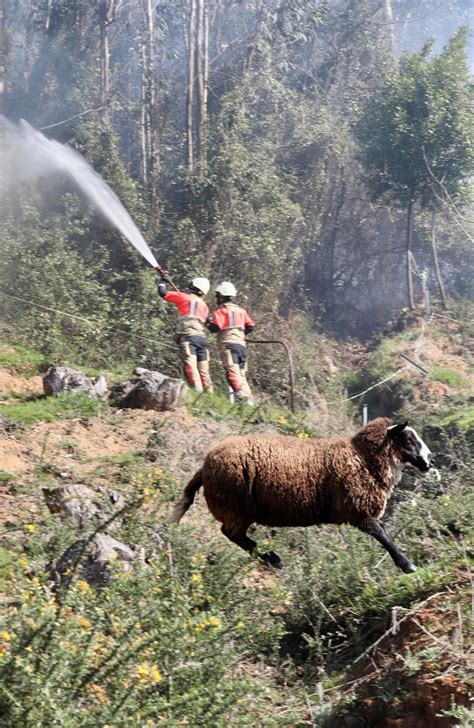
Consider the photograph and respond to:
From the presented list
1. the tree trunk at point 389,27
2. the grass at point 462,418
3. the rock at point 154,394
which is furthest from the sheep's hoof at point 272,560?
the tree trunk at point 389,27

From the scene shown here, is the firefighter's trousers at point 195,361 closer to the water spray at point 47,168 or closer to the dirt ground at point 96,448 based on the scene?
the dirt ground at point 96,448

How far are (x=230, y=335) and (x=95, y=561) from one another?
7470 millimetres

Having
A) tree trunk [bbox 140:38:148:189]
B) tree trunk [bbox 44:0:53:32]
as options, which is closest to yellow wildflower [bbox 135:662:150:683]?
tree trunk [bbox 140:38:148:189]

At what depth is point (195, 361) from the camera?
1328 cm

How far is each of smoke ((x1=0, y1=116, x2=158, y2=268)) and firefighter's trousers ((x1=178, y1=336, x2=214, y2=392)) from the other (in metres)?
6.06

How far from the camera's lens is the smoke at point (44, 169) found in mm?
19781

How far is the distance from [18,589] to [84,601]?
0.36 meters

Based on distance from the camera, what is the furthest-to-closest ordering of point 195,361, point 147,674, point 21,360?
point 21,360 < point 195,361 < point 147,674

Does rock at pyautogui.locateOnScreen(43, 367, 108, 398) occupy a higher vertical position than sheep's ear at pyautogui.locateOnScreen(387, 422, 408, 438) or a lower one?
lower

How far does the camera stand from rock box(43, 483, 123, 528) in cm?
718

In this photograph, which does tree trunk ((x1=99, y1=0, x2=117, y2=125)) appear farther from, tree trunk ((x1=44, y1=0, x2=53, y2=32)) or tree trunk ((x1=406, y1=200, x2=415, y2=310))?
tree trunk ((x1=406, y1=200, x2=415, y2=310))

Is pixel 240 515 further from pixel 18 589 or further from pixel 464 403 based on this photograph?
pixel 464 403

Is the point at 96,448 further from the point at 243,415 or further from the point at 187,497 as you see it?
the point at 187,497

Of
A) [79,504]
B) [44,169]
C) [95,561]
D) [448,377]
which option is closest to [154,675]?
[95,561]
